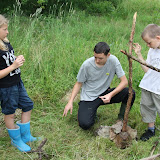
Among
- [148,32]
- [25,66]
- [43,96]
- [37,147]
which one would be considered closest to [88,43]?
[25,66]

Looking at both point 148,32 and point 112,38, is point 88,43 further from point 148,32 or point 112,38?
point 148,32

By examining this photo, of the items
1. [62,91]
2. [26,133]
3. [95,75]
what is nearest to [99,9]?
[62,91]

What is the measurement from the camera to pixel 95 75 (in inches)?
116

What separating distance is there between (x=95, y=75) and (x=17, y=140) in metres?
1.28

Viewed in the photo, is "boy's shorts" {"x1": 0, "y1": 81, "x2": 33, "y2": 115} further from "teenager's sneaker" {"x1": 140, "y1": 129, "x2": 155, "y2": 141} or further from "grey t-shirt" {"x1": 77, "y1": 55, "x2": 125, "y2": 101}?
"teenager's sneaker" {"x1": 140, "y1": 129, "x2": 155, "y2": 141}

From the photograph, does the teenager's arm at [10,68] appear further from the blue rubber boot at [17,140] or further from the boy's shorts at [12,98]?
the blue rubber boot at [17,140]

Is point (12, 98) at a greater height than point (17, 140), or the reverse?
point (12, 98)

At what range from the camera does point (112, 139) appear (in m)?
2.67

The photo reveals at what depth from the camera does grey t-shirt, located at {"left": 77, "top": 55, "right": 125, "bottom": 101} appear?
114 inches

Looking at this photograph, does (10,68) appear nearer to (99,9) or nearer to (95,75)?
(95,75)

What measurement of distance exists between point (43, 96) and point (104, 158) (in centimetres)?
154

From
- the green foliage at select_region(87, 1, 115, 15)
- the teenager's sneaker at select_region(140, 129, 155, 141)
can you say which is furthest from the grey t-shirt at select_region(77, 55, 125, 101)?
the green foliage at select_region(87, 1, 115, 15)

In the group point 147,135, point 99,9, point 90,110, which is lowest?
point 147,135

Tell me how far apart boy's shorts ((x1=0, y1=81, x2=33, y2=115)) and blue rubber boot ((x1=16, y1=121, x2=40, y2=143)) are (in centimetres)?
25
